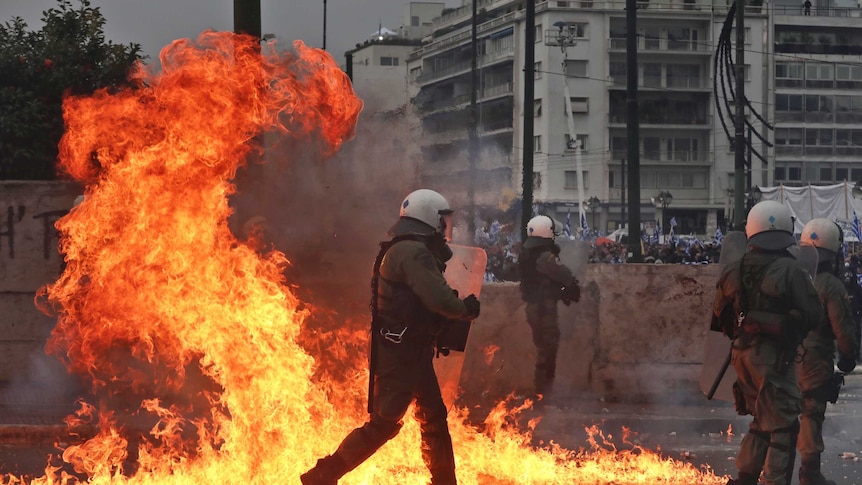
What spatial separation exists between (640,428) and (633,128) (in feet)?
32.2

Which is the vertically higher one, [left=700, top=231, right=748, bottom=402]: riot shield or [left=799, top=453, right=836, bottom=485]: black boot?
[left=700, top=231, right=748, bottom=402]: riot shield

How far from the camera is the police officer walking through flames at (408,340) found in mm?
5281

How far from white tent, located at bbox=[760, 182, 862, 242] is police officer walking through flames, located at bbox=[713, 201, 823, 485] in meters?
19.0

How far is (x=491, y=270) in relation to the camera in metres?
20.0

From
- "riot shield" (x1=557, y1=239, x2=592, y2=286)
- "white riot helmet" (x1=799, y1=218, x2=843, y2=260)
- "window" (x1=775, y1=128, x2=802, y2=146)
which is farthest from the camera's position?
"window" (x1=775, y1=128, x2=802, y2=146)

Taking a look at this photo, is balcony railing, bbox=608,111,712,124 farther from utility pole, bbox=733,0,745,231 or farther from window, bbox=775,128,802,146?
utility pole, bbox=733,0,745,231

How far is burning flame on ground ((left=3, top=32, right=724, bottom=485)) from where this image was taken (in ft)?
19.5

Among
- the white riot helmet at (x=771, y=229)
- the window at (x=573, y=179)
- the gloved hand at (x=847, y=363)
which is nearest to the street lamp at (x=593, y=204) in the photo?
the window at (x=573, y=179)

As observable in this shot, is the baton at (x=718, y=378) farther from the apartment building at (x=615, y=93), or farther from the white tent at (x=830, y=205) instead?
the apartment building at (x=615, y=93)

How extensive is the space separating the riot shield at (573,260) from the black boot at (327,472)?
520 cm

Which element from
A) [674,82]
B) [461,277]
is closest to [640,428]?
[461,277]

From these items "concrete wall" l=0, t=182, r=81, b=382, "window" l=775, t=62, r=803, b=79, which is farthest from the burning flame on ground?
"window" l=775, t=62, r=803, b=79

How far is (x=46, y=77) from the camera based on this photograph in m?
11.1

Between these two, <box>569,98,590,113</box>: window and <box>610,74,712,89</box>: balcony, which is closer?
<box>569,98,590,113</box>: window
